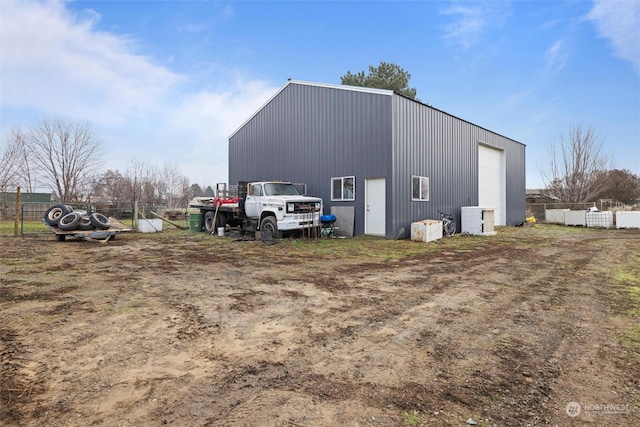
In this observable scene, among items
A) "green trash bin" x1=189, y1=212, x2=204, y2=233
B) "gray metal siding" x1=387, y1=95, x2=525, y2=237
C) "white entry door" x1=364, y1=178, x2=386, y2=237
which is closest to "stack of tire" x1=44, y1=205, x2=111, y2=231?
"green trash bin" x1=189, y1=212, x2=204, y2=233

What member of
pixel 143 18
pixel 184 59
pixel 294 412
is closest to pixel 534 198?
pixel 184 59

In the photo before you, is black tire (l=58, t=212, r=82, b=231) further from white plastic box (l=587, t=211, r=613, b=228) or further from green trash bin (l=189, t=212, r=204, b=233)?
white plastic box (l=587, t=211, r=613, b=228)

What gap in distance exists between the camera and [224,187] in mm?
15883

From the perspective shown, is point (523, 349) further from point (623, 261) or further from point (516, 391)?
point (623, 261)

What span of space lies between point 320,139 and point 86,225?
1015cm

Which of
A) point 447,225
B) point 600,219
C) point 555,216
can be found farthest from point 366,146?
point 555,216

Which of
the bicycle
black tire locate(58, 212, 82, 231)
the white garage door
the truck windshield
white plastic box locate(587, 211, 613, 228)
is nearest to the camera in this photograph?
black tire locate(58, 212, 82, 231)

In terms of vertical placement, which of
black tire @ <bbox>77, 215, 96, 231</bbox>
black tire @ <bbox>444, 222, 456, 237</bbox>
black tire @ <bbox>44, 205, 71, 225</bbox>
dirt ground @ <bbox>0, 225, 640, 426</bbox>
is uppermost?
black tire @ <bbox>44, 205, 71, 225</bbox>

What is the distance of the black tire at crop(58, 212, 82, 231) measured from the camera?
1215 centimetres

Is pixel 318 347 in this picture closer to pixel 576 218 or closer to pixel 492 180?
pixel 492 180

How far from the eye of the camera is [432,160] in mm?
15078

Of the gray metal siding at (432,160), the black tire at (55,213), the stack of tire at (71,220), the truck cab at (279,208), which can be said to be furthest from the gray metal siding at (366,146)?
the black tire at (55,213)

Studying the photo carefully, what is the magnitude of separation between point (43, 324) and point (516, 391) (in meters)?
4.85

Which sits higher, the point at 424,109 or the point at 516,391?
the point at 424,109
